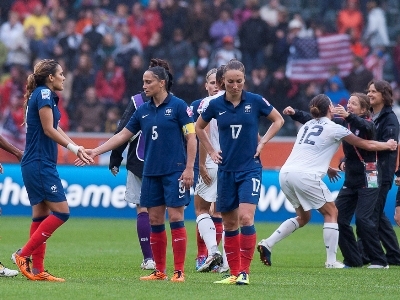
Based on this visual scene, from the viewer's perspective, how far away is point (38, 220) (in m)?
9.92

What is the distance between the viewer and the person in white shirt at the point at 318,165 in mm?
11797

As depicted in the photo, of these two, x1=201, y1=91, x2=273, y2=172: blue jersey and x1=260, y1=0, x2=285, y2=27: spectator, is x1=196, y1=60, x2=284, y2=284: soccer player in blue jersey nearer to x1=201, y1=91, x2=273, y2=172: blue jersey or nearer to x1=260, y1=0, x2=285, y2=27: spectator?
x1=201, y1=91, x2=273, y2=172: blue jersey

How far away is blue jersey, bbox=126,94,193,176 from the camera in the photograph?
968 cm

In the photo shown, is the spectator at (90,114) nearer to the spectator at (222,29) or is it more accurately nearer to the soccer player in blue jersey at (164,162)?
the spectator at (222,29)

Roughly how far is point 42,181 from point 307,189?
382 centimetres

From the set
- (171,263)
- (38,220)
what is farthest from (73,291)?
(171,263)

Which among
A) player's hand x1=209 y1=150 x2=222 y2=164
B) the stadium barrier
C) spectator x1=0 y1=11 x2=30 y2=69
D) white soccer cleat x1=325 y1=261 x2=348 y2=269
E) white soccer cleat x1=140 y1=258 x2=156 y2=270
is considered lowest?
white soccer cleat x1=325 y1=261 x2=348 y2=269

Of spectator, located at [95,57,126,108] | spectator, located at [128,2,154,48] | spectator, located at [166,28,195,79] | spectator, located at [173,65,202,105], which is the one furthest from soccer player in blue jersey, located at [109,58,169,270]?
spectator, located at [128,2,154,48]

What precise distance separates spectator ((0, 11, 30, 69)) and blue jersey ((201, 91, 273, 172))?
1691 cm

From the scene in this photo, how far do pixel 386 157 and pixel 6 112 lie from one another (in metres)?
13.8

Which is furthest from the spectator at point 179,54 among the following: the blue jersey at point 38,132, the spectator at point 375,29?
the blue jersey at point 38,132

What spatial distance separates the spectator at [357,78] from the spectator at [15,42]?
29.1ft

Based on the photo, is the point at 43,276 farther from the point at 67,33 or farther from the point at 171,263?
the point at 67,33

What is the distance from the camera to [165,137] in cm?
969
